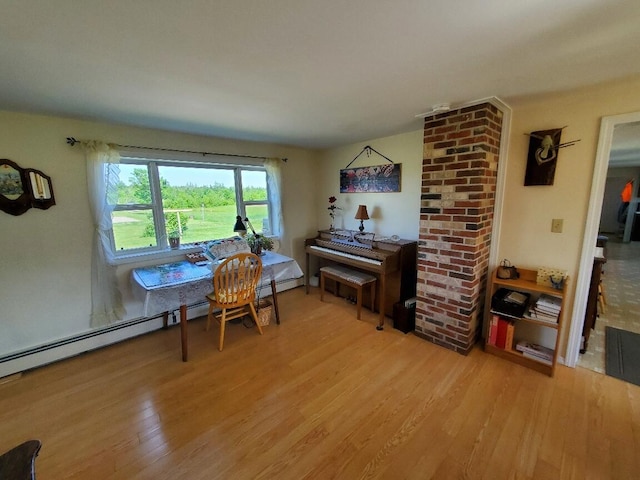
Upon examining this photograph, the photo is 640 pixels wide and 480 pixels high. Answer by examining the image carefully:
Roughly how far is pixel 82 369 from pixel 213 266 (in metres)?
1.31

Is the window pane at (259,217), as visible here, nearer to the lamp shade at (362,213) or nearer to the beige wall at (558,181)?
the lamp shade at (362,213)

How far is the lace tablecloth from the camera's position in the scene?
2.10 metres

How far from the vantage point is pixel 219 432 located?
1585mm

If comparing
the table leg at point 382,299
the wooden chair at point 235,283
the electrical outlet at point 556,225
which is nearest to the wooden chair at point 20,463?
the wooden chair at point 235,283

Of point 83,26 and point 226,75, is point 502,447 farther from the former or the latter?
point 83,26

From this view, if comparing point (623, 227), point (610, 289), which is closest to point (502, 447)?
point (610, 289)

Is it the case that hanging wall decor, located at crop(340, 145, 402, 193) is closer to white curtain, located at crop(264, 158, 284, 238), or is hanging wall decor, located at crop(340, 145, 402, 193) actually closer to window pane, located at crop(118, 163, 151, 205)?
white curtain, located at crop(264, 158, 284, 238)

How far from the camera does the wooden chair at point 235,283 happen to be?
233cm

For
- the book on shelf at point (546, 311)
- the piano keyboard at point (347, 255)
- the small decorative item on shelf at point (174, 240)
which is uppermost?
the small decorative item on shelf at point (174, 240)

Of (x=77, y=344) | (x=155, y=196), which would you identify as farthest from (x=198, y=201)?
(x=77, y=344)

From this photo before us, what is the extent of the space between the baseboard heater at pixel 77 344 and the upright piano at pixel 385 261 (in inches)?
76.4

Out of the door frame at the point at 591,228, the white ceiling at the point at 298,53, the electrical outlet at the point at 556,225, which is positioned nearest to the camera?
the white ceiling at the point at 298,53

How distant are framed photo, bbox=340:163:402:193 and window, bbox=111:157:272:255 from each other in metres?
1.14

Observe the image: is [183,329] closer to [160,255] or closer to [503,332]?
[160,255]
